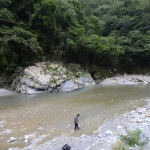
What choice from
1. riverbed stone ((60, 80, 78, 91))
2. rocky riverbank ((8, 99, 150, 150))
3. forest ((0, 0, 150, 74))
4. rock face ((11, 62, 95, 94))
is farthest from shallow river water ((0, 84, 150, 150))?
forest ((0, 0, 150, 74))

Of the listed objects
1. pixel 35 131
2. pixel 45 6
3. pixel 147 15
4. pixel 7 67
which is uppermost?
pixel 147 15

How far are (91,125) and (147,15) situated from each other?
44608 millimetres

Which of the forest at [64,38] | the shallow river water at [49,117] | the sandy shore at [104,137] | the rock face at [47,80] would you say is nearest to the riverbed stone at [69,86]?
the rock face at [47,80]

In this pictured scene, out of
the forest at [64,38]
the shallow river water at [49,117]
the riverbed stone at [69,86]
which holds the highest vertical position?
the forest at [64,38]

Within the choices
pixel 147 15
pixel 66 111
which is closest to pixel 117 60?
pixel 147 15

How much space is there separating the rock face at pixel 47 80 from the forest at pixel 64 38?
1.89 meters

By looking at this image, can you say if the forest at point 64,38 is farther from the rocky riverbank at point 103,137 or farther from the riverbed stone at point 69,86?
the rocky riverbank at point 103,137

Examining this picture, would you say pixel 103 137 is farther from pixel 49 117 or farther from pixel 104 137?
pixel 49 117

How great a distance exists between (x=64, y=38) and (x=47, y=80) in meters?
10.5

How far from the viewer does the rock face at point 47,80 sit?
83.0ft

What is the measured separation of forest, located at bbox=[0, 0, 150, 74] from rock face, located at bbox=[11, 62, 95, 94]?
6.19ft

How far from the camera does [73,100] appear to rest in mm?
20188

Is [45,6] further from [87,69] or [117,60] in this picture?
[117,60]

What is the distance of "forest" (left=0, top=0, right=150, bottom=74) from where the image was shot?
85.8ft
